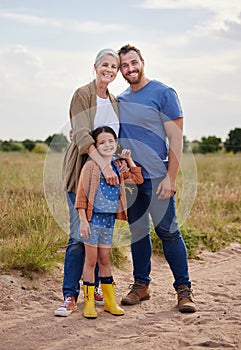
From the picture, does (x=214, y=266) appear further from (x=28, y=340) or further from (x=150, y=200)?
(x=28, y=340)

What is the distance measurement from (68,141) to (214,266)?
282 centimetres

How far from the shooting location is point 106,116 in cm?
519

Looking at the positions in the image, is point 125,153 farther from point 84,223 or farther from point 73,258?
point 73,258

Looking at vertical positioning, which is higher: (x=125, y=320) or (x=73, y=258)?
(x=73, y=258)

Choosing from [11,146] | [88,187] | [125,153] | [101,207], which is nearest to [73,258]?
[101,207]

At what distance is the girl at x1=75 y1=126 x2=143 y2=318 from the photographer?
197 inches

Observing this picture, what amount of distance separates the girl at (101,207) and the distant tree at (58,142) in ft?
1.67

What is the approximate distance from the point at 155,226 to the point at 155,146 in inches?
27.3

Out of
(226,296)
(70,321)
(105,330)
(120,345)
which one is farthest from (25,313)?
(226,296)

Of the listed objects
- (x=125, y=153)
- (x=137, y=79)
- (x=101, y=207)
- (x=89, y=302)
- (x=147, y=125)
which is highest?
(x=137, y=79)

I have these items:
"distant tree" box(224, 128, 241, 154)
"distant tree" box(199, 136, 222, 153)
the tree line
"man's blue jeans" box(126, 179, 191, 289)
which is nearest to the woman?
"man's blue jeans" box(126, 179, 191, 289)

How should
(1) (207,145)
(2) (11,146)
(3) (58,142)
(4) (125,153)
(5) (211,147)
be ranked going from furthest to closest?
(2) (11,146) < (5) (211,147) < (1) (207,145) < (3) (58,142) < (4) (125,153)

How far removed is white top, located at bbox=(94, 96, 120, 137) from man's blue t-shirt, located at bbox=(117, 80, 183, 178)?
0.12 meters

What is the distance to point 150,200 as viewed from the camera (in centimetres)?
538
